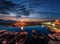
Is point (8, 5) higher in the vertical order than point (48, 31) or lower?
higher

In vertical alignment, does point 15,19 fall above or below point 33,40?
above

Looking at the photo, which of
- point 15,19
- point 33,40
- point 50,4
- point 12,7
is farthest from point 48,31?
point 12,7

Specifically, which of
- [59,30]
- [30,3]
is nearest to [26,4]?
[30,3]

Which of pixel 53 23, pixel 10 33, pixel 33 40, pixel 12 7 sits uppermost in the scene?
pixel 12 7

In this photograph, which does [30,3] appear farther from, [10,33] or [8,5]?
[10,33]

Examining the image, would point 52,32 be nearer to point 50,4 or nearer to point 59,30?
point 59,30

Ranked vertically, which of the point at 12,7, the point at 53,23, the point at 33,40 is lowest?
the point at 33,40

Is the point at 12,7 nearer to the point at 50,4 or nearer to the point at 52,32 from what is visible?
the point at 50,4

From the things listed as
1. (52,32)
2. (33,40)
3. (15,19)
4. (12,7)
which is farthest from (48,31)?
(12,7)
